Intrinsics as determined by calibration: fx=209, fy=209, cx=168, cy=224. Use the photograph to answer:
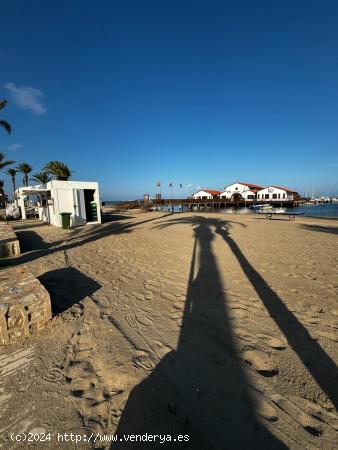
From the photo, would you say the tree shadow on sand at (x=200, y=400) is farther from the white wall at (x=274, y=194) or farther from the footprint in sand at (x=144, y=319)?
the white wall at (x=274, y=194)

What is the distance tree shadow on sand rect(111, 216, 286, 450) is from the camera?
1852 millimetres

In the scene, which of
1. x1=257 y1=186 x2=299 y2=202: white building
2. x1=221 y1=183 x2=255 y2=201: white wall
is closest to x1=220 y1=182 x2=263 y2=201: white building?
x1=221 y1=183 x2=255 y2=201: white wall

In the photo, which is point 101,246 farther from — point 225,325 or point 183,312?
point 225,325

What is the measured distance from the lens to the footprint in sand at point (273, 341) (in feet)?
9.89

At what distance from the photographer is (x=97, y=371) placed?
2.56 m

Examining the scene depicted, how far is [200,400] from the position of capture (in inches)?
86.5

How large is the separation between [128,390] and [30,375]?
1234 millimetres

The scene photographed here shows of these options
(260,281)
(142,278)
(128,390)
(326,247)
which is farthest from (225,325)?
(326,247)

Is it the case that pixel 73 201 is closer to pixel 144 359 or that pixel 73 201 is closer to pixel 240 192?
pixel 144 359

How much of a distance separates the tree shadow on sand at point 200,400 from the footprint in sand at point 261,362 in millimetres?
149

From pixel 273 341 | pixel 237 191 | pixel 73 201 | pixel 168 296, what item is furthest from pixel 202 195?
pixel 273 341

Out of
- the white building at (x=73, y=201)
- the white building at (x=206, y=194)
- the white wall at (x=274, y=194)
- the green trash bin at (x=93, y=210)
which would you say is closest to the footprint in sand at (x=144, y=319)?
the white building at (x=73, y=201)

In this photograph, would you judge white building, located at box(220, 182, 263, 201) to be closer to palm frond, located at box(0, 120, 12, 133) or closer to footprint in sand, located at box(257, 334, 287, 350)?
palm frond, located at box(0, 120, 12, 133)

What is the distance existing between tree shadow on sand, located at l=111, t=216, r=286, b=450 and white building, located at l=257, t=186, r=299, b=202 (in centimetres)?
6746
